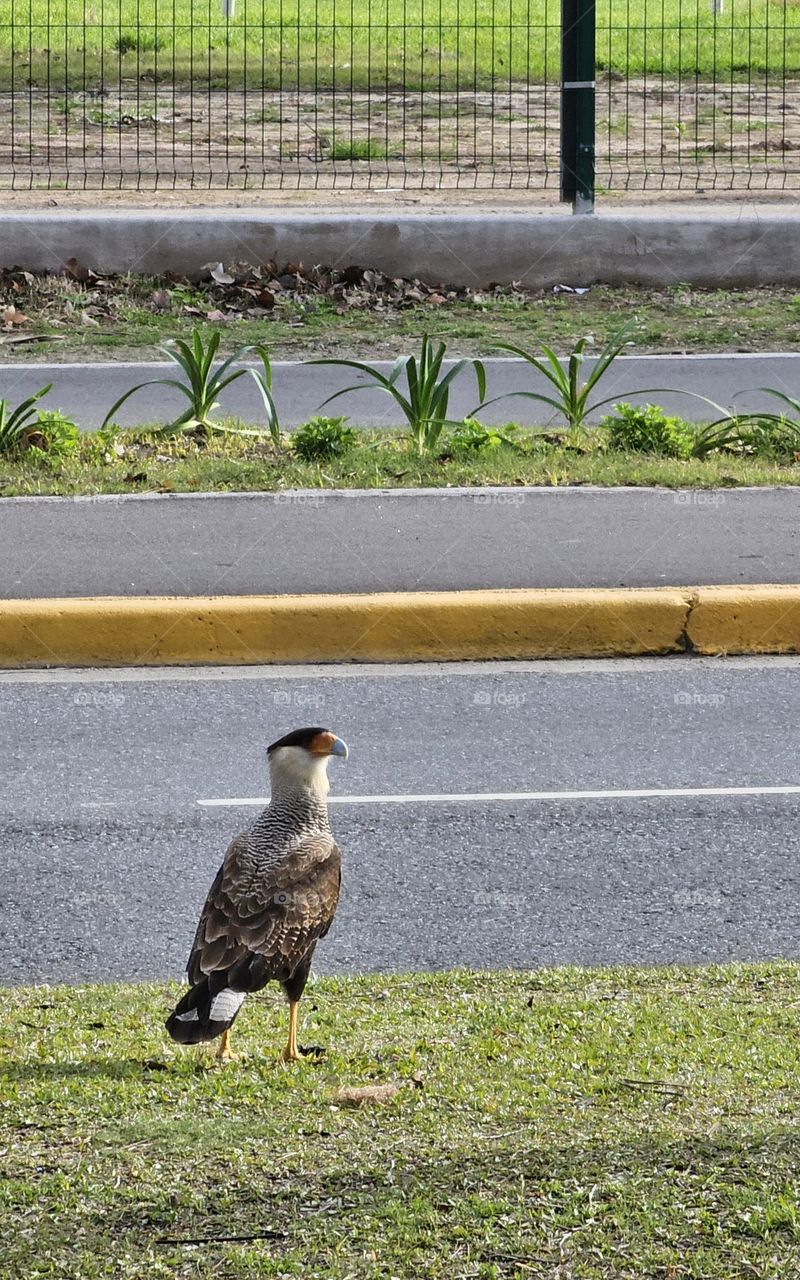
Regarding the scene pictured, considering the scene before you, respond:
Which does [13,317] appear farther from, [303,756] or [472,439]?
[303,756]

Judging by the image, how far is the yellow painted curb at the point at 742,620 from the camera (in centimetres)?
745

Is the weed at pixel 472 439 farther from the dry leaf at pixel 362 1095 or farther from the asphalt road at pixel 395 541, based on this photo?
the dry leaf at pixel 362 1095

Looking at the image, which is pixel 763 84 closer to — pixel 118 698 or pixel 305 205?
pixel 305 205

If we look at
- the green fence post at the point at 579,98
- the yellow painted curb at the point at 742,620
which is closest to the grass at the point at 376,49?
the green fence post at the point at 579,98

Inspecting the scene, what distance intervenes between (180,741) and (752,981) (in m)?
2.78

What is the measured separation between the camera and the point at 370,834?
5.56 metres

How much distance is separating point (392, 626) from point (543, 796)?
1.68 meters

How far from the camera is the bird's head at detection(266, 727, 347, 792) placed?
3.81 meters

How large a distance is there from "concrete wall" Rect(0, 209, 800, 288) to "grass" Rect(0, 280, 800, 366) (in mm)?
148

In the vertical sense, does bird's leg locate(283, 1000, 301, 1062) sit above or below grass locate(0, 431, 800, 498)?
below

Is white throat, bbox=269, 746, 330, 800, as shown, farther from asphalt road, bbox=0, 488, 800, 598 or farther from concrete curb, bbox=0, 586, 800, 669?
asphalt road, bbox=0, 488, 800, 598

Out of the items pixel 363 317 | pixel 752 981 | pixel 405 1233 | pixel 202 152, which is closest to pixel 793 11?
pixel 202 152

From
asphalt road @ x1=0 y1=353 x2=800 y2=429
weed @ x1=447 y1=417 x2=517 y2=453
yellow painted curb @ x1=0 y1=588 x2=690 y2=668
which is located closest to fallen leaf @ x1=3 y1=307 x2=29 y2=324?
asphalt road @ x1=0 y1=353 x2=800 y2=429

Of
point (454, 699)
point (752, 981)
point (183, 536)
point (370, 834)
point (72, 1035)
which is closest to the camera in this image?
point (72, 1035)
